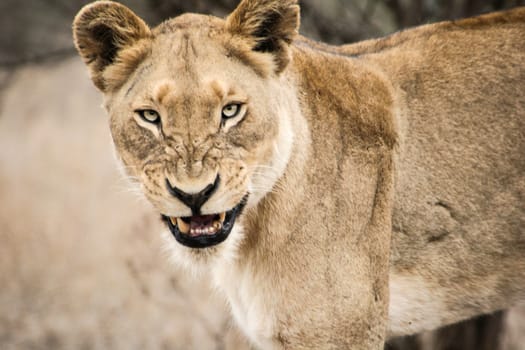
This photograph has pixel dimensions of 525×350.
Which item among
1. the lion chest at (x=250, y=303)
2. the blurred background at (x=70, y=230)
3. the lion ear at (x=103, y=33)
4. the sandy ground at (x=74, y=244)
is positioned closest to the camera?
the lion ear at (x=103, y=33)

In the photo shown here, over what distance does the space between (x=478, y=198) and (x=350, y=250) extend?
2.56 ft

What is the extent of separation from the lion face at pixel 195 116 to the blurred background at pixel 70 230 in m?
3.02

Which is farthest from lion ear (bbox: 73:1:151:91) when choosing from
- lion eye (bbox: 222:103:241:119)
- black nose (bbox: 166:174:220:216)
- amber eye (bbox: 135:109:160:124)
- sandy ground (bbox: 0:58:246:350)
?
sandy ground (bbox: 0:58:246:350)

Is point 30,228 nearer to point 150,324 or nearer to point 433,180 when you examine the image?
point 150,324

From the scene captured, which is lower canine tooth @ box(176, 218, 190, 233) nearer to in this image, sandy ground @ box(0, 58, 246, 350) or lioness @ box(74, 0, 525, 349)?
lioness @ box(74, 0, 525, 349)

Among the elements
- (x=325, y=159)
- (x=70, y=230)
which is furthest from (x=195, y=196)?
(x=70, y=230)

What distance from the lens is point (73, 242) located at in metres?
9.69

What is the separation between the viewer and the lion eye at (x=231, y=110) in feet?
12.1

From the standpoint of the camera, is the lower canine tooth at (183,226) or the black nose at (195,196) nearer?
the black nose at (195,196)

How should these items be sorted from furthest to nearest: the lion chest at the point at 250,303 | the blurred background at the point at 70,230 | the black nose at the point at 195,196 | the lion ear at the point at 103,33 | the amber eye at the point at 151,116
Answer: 1. the blurred background at the point at 70,230
2. the lion chest at the point at 250,303
3. the lion ear at the point at 103,33
4. the amber eye at the point at 151,116
5. the black nose at the point at 195,196

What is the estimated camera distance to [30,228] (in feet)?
31.8

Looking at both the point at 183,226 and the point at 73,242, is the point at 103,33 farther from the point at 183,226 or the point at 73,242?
the point at 73,242

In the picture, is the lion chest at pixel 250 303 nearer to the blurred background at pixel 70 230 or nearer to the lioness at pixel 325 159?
the lioness at pixel 325 159

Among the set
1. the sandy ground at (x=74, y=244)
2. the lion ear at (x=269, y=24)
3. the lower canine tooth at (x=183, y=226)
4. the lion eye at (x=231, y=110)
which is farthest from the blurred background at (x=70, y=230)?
the lower canine tooth at (x=183, y=226)
